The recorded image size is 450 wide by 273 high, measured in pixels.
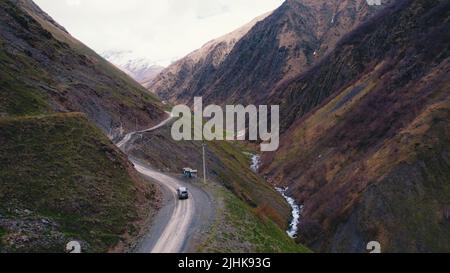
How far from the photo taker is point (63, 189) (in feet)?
110

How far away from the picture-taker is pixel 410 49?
108m

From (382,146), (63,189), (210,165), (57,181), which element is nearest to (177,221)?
(63,189)

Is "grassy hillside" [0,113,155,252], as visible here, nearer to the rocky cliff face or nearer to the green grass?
the green grass

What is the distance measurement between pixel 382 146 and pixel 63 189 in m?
57.3

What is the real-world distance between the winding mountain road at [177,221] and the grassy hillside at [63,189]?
140 cm

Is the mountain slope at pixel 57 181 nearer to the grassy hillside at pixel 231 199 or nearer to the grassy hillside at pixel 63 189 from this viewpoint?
the grassy hillside at pixel 63 189

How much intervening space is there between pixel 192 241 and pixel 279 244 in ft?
29.9

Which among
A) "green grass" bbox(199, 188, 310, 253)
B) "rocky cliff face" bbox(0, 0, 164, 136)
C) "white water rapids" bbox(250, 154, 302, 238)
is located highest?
"rocky cliff face" bbox(0, 0, 164, 136)

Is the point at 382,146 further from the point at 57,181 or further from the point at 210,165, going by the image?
the point at 57,181

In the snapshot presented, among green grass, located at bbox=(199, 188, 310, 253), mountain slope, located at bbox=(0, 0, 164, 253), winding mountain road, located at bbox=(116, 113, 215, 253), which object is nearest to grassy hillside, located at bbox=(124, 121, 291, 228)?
mountain slope, located at bbox=(0, 0, 164, 253)

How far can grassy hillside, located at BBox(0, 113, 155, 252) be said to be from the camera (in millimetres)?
29156

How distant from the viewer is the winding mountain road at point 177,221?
3048cm

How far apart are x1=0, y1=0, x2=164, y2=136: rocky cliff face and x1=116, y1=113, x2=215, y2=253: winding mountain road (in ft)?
55.7

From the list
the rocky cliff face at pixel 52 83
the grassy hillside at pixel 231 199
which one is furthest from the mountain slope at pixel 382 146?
the rocky cliff face at pixel 52 83
